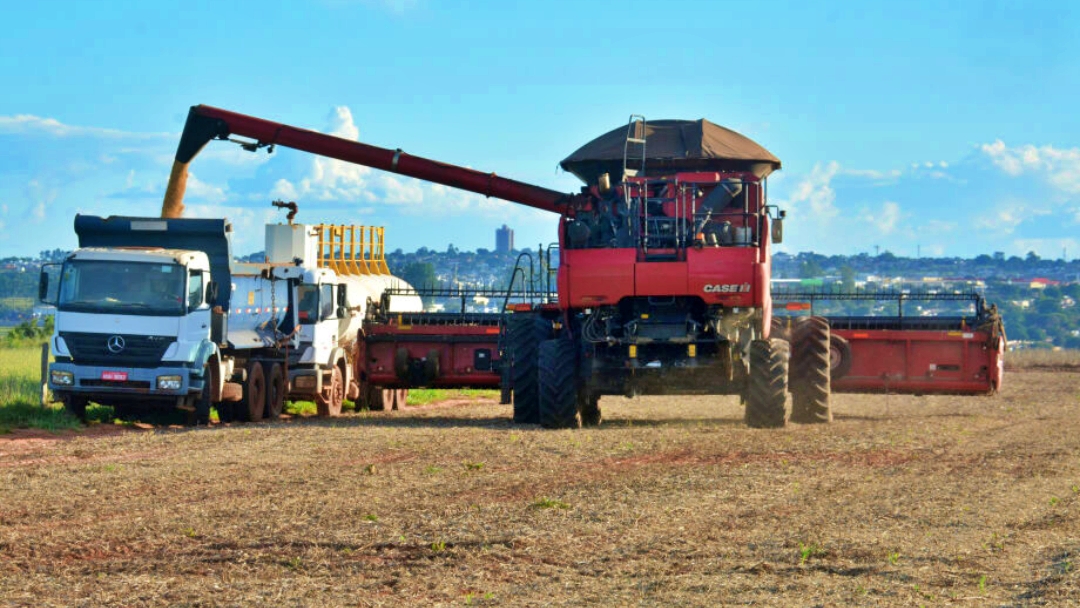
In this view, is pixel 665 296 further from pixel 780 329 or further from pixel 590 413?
pixel 780 329

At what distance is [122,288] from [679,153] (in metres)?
9.17

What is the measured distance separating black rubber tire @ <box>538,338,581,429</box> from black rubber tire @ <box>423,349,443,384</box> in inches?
336

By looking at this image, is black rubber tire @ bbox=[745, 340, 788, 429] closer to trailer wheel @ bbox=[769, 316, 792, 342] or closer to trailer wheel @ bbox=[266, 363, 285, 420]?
trailer wheel @ bbox=[769, 316, 792, 342]

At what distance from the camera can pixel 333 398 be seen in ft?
103

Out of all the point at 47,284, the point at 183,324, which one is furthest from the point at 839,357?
the point at 47,284

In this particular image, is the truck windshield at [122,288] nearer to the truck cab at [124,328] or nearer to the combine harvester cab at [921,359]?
the truck cab at [124,328]

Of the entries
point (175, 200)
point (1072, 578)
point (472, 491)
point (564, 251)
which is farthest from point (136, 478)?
point (175, 200)

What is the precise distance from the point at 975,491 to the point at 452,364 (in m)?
17.1

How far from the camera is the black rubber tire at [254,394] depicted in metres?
28.0

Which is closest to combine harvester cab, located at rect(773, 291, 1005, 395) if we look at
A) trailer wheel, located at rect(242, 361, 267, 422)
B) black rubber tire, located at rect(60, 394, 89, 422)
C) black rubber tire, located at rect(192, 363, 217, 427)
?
trailer wheel, located at rect(242, 361, 267, 422)

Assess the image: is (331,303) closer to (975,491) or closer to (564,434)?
(564,434)

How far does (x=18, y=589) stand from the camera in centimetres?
1098

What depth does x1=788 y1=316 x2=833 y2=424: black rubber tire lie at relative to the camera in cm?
2619

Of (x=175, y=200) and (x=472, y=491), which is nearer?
(x=472, y=491)
